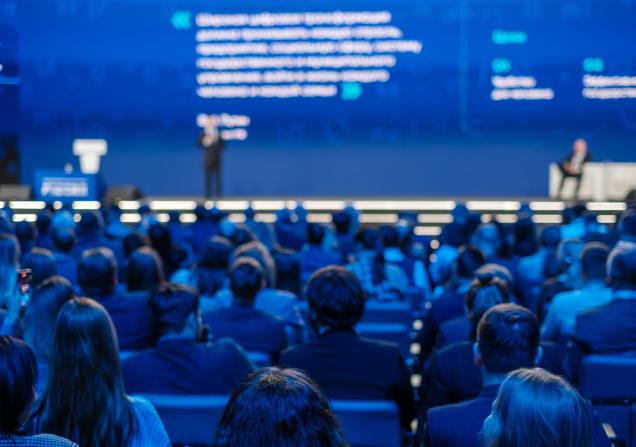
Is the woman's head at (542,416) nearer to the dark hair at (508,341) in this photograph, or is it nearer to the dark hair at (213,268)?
the dark hair at (508,341)

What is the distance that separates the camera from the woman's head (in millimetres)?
1517

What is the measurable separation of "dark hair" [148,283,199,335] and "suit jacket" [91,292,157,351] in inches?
38.0

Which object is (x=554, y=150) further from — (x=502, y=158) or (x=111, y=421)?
(x=111, y=421)

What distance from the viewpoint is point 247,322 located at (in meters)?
3.92

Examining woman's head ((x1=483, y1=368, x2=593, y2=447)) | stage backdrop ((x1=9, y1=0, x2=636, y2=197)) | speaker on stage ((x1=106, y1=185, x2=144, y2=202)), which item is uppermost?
stage backdrop ((x1=9, y1=0, x2=636, y2=197))

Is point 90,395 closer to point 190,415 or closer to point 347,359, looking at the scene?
point 190,415

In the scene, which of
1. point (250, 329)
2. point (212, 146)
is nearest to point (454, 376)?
point (250, 329)

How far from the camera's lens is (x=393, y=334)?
4.10 m

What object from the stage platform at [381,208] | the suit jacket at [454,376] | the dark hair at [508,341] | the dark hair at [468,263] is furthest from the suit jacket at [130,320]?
the stage platform at [381,208]

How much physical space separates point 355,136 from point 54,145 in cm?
544

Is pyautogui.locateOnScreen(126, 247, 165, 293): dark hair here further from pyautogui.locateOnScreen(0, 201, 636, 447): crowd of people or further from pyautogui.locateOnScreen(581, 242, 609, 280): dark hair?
pyautogui.locateOnScreen(581, 242, 609, 280): dark hair

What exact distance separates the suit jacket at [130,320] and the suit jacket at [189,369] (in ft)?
3.45

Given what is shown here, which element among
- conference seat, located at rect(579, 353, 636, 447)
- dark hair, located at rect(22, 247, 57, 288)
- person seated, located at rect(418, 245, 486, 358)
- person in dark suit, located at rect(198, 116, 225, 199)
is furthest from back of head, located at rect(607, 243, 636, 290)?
person in dark suit, located at rect(198, 116, 225, 199)

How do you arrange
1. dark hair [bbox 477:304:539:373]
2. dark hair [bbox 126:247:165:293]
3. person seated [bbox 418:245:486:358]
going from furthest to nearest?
dark hair [bbox 126:247:165:293], person seated [bbox 418:245:486:358], dark hair [bbox 477:304:539:373]
